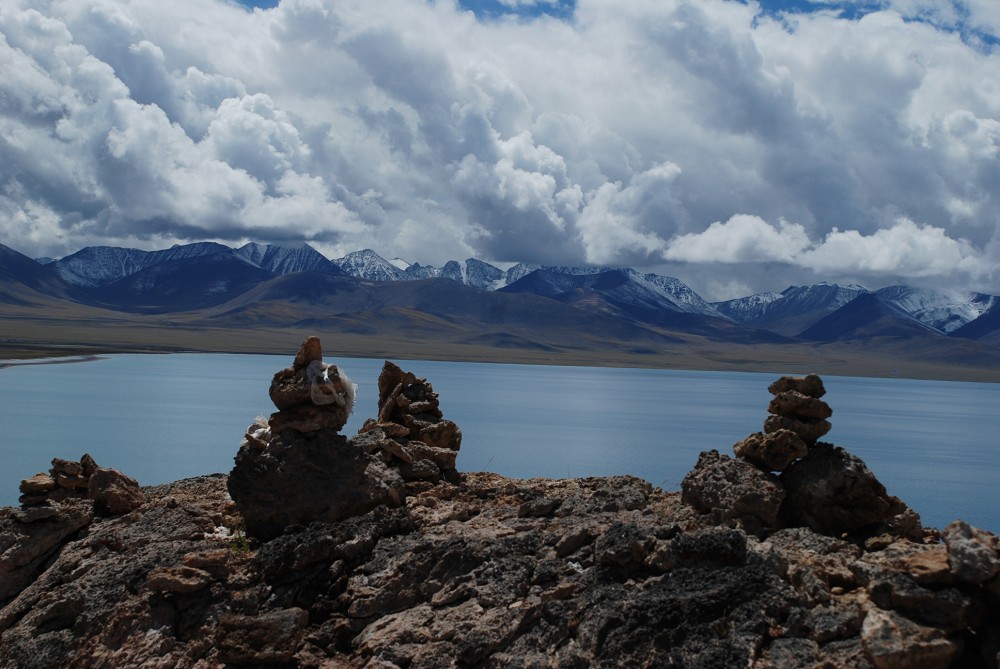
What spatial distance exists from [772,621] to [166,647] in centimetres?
594

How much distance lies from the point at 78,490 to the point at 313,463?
3666 millimetres

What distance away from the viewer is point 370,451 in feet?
41.2

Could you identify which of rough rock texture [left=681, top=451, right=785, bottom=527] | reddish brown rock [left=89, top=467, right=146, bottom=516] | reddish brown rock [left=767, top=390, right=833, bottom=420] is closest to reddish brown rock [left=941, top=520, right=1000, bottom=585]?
rough rock texture [left=681, top=451, right=785, bottom=527]

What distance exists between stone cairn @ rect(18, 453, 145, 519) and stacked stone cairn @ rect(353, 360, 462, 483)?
9.93 ft

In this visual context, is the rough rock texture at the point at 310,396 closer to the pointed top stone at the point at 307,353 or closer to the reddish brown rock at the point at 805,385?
the pointed top stone at the point at 307,353

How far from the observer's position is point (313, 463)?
37.6 feet

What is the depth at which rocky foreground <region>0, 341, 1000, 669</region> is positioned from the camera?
8180 mm

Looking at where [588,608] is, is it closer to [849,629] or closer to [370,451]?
[849,629]

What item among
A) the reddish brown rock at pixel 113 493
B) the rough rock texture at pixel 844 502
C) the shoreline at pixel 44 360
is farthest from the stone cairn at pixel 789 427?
the shoreline at pixel 44 360

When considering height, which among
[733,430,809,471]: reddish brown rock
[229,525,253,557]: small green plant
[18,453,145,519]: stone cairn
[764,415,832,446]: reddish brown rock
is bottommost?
[229,525,253,557]: small green plant

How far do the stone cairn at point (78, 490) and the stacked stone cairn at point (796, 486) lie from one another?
23.3 ft

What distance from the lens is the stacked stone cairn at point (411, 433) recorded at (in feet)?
41.2

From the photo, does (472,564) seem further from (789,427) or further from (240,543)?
(789,427)

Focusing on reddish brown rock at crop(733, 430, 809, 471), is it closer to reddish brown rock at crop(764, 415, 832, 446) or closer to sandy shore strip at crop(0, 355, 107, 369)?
reddish brown rock at crop(764, 415, 832, 446)
